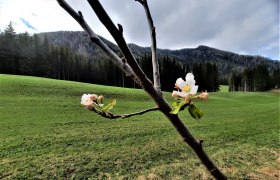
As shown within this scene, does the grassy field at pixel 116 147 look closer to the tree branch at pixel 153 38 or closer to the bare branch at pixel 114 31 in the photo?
the tree branch at pixel 153 38

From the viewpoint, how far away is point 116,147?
12641 mm

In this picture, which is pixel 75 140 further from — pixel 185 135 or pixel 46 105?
pixel 185 135

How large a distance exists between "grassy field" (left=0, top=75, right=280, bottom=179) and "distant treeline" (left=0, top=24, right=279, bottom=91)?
37203 mm

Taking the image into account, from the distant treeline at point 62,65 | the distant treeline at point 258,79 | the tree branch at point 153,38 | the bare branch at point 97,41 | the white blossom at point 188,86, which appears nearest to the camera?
the bare branch at point 97,41

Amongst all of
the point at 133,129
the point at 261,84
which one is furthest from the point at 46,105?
the point at 261,84

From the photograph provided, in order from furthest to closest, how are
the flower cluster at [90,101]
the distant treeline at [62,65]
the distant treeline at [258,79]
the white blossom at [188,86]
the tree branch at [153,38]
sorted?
the distant treeline at [258,79]
the distant treeline at [62,65]
the flower cluster at [90,101]
the tree branch at [153,38]
the white blossom at [188,86]

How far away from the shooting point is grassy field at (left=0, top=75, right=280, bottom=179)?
9.58 m

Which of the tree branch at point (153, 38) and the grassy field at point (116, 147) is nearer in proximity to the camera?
the tree branch at point (153, 38)

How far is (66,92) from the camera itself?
3056 cm

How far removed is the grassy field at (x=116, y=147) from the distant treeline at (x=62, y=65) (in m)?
37.2

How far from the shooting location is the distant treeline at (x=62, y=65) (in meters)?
62.9

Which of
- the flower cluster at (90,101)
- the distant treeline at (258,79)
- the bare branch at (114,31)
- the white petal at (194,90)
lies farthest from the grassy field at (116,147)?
the distant treeline at (258,79)

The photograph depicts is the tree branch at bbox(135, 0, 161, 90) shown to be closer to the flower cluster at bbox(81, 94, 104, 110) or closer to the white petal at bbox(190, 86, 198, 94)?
the white petal at bbox(190, 86, 198, 94)

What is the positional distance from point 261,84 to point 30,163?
90.4m
